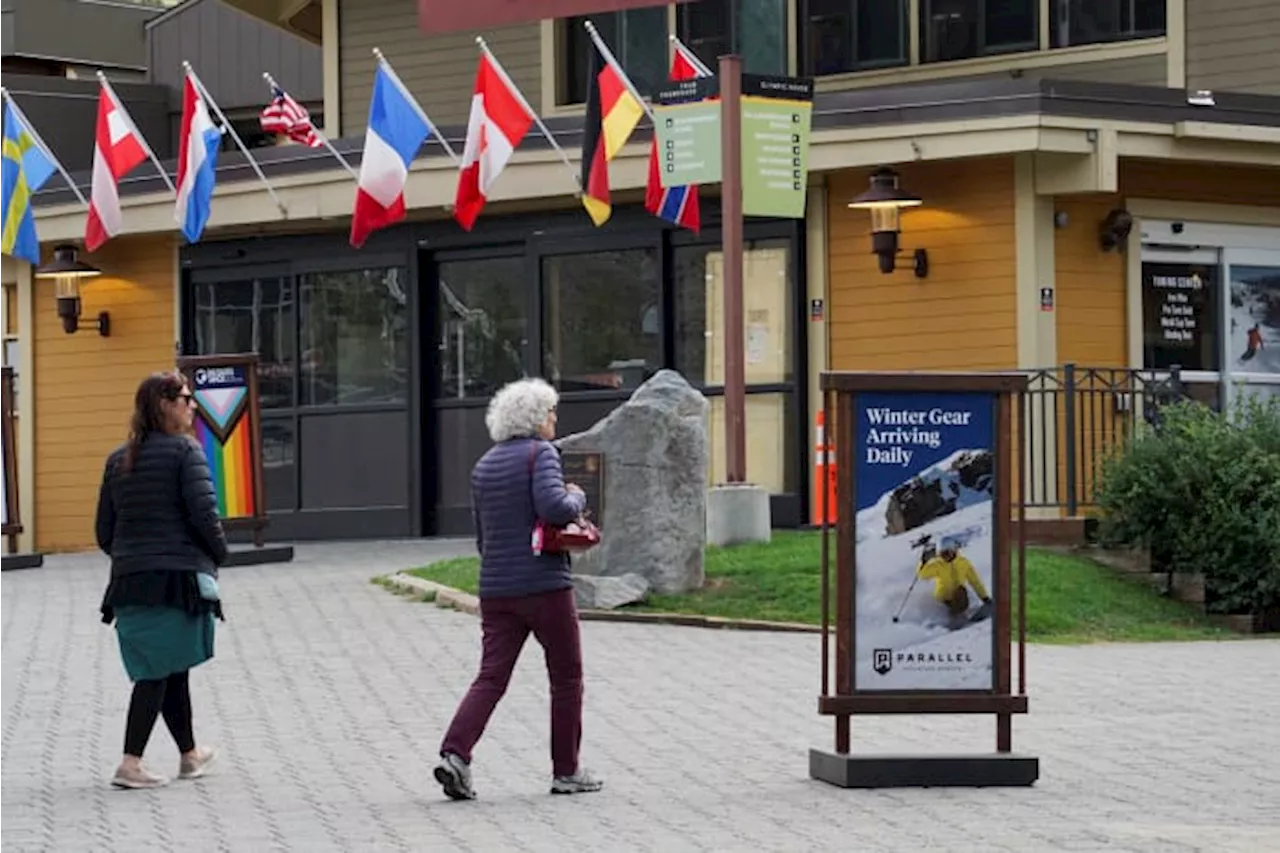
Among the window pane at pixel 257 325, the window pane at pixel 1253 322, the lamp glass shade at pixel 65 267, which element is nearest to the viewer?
the window pane at pixel 1253 322

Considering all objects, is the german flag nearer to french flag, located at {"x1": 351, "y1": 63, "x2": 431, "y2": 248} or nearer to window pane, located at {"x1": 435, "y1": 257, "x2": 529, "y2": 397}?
french flag, located at {"x1": 351, "y1": 63, "x2": 431, "y2": 248}

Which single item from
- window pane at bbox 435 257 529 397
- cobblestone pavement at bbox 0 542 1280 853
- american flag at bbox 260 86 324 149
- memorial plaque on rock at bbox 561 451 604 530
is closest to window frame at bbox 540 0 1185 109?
window pane at bbox 435 257 529 397

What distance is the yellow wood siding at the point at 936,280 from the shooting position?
20.2 m

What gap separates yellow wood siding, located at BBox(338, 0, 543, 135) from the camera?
24.0 metres

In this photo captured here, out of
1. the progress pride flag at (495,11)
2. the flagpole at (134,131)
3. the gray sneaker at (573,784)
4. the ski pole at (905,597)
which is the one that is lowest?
the gray sneaker at (573,784)

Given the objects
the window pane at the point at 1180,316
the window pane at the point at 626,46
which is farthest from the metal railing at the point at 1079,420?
the window pane at the point at 626,46

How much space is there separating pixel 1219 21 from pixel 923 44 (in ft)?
8.69

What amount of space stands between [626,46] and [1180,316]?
5.89 metres

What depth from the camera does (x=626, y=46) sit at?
2341 cm

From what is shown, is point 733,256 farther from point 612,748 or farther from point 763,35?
point 612,748

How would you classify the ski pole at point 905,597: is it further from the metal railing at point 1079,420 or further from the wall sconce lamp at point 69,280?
the wall sconce lamp at point 69,280

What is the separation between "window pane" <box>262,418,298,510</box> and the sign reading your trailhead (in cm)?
1539

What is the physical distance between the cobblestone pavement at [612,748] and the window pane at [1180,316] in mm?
5543

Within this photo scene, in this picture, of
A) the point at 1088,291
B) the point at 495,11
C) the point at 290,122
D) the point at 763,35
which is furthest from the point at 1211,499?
the point at 290,122
